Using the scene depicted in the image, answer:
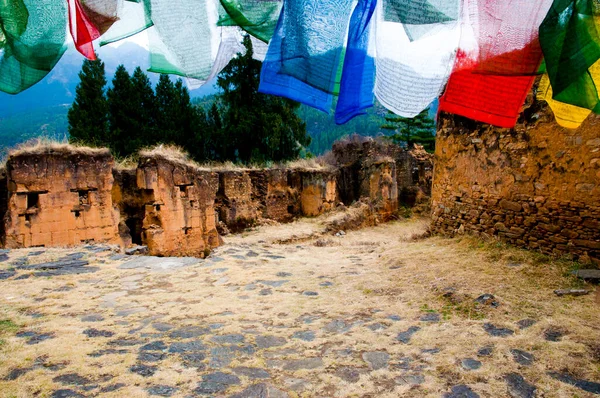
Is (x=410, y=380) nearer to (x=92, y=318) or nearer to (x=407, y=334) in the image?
(x=407, y=334)

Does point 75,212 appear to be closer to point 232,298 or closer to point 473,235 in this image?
point 232,298

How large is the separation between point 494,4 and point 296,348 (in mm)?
3118

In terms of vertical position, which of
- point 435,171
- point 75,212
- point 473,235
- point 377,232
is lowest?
point 377,232

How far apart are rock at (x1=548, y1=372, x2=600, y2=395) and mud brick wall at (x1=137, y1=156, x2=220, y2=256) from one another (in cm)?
808

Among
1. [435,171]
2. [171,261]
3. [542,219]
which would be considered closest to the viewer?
[542,219]

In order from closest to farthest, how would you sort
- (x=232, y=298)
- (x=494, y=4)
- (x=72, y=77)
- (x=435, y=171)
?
(x=494, y=4) → (x=232, y=298) → (x=435, y=171) → (x=72, y=77)

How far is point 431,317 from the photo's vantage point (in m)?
3.63

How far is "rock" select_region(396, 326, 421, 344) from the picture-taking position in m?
3.20

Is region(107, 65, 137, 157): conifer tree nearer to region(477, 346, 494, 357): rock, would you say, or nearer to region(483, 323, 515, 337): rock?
region(483, 323, 515, 337): rock

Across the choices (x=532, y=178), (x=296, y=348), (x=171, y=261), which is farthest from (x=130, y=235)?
(x=532, y=178)

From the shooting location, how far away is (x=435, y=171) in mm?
7438

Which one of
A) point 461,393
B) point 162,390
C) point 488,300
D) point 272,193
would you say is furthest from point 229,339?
point 272,193

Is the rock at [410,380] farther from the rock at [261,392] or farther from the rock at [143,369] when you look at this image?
the rock at [143,369]

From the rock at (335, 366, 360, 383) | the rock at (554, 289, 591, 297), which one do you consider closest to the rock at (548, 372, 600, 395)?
the rock at (335, 366, 360, 383)
